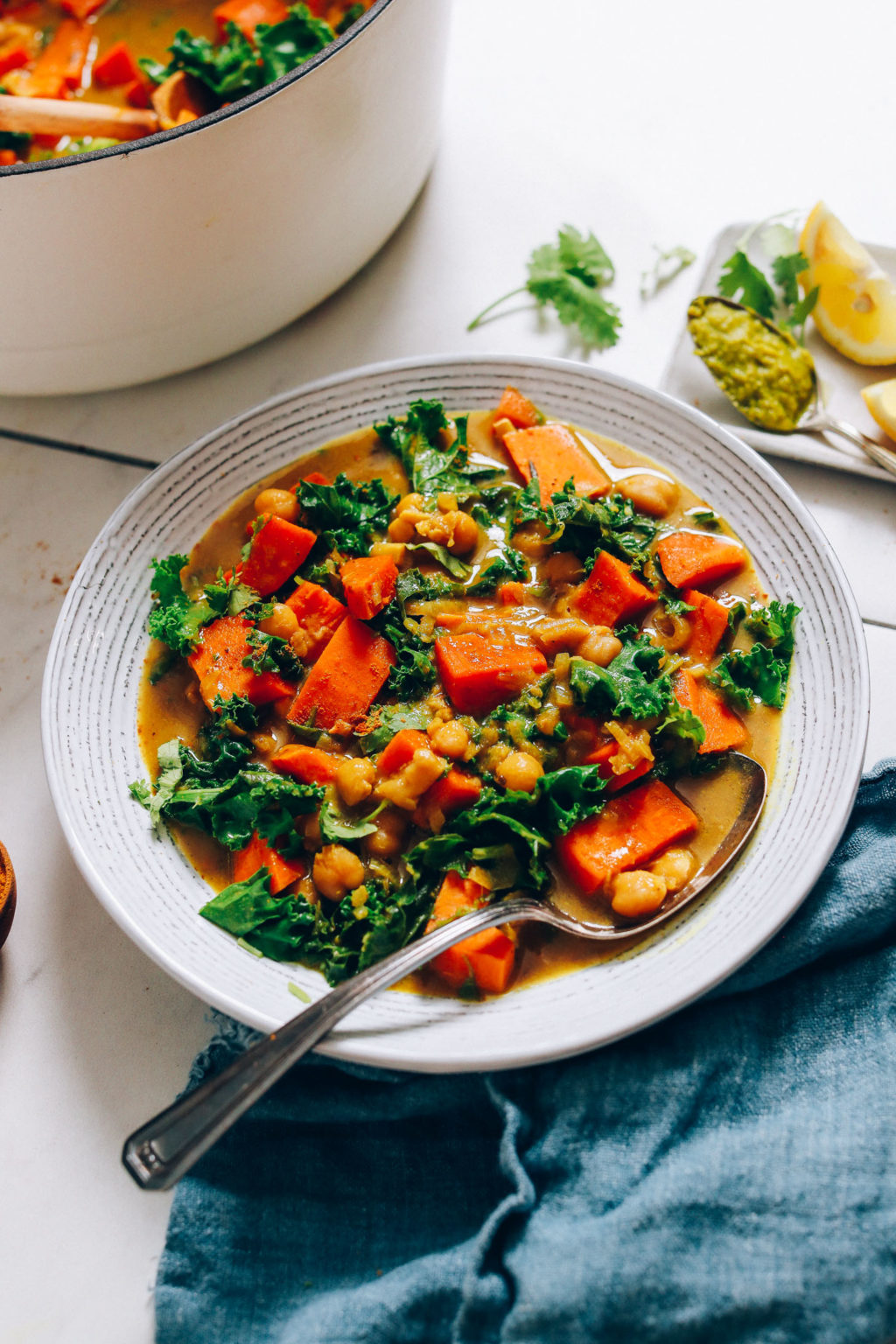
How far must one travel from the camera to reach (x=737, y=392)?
362cm

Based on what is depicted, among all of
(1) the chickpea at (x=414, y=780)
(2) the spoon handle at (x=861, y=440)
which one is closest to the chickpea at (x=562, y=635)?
(1) the chickpea at (x=414, y=780)

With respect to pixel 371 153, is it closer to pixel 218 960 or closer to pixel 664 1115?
pixel 218 960

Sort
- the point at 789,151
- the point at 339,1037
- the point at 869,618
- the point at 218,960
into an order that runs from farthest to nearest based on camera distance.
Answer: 1. the point at 789,151
2. the point at 869,618
3. the point at 218,960
4. the point at 339,1037

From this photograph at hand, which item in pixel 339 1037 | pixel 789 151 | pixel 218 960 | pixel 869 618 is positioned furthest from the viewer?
pixel 789 151

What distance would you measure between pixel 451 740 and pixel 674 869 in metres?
0.68

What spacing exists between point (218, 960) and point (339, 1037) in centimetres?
40

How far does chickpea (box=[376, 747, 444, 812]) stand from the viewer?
9.39 feet

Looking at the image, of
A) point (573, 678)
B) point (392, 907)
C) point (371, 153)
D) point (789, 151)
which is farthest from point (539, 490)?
point (789, 151)

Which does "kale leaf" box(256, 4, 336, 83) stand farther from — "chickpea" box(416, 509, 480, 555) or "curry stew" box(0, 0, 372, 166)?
"chickpea" box(416, 509, 480, 555)

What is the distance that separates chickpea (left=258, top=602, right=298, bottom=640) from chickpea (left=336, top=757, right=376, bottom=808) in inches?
18.2

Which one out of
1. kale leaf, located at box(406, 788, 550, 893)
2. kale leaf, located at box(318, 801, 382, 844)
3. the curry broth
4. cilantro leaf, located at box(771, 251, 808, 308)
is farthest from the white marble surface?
kale leaf, located at box(406, 788, 550, 893)

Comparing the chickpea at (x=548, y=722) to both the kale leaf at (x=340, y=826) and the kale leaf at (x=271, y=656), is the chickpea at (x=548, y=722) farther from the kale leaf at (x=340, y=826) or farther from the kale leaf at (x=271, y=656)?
the kale leaf at (x=271, y=656)

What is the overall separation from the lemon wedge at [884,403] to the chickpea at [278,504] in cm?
191

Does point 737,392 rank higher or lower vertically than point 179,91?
lower
